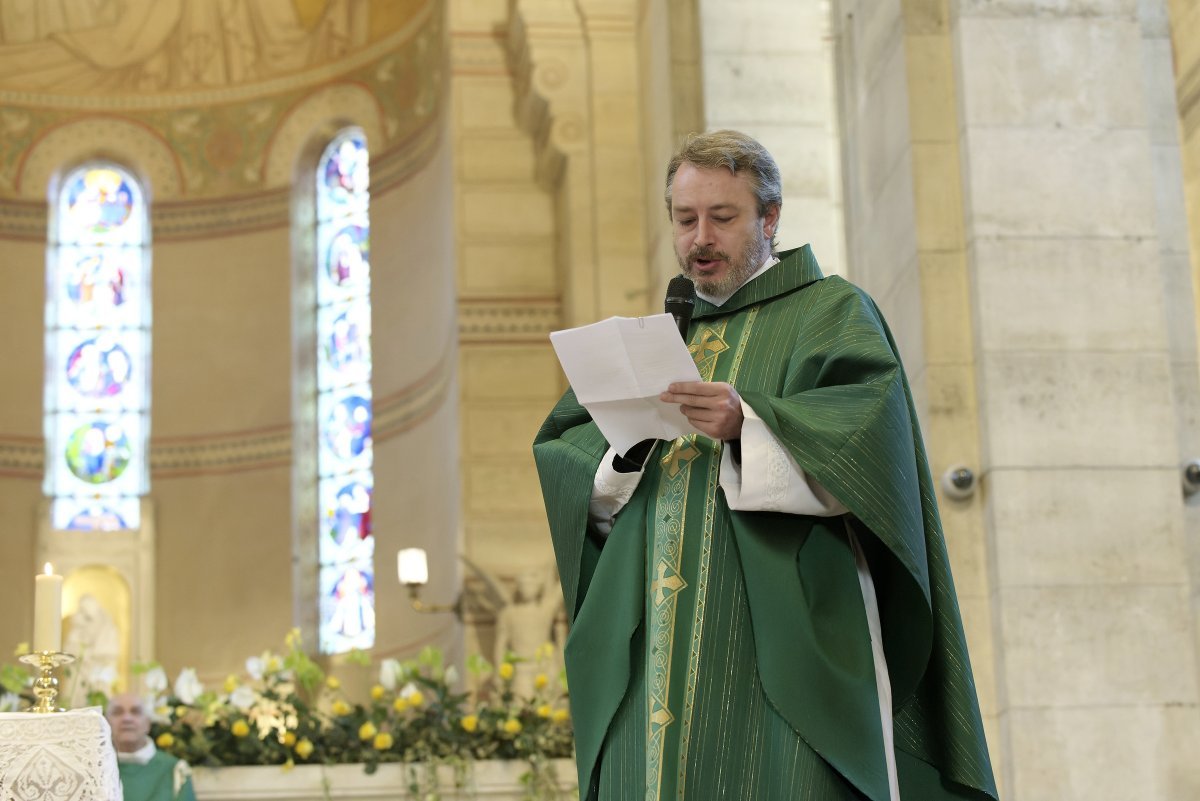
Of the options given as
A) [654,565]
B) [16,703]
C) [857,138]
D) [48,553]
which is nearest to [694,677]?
[654,565]

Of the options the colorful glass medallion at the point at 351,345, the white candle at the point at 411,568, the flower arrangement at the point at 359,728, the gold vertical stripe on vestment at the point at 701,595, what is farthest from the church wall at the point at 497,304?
the gold vertical stripe on vestment at the point at 701,595

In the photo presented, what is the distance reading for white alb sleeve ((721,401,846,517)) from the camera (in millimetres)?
2855

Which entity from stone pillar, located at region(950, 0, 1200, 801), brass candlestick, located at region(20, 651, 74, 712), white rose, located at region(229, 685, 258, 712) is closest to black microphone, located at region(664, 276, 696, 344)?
brass candlestick, located at region(20, 651, 74, 712)

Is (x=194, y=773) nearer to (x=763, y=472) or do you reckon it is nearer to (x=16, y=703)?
(x=16, y=703)

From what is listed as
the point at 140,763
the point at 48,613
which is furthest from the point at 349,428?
the point at 48,613

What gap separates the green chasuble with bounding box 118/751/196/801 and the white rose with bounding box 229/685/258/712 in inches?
15.7

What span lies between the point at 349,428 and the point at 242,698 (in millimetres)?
9242

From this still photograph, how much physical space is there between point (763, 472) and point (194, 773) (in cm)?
481

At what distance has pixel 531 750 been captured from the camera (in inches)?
287

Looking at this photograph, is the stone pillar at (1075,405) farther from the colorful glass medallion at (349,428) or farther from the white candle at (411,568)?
the colorful glass medallion at (349,428)

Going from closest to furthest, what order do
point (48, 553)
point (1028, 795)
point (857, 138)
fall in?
point (1028, 795) → point (857, 138) → point (48, 553)

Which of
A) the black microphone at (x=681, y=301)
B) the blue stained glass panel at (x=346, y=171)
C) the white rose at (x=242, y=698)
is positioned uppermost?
the blue stained glass panel at (x=346, y=171)

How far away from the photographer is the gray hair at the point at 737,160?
3.09 m

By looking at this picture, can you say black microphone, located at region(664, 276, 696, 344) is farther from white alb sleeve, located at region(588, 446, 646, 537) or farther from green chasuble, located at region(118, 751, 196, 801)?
green chasuble, located at region(118, 751, 196, 801)
